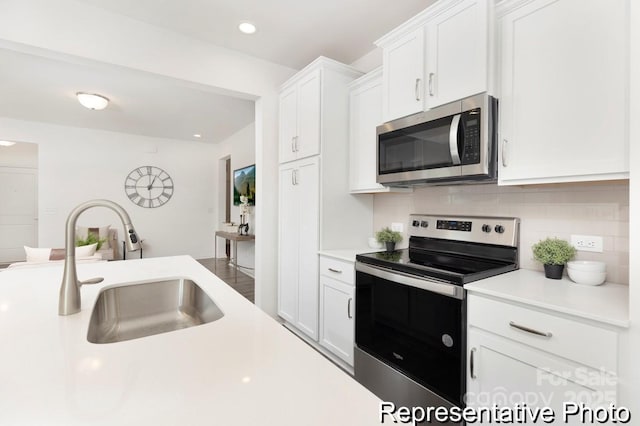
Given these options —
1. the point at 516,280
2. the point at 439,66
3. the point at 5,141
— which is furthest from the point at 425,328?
the point at 5,141

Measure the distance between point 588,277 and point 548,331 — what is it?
441mm

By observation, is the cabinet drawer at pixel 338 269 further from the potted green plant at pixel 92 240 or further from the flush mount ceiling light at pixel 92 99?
the potted green plant at pixel 92 240

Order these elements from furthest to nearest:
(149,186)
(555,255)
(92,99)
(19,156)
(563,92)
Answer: (19,156), (149,186), (92,99), (555,255), (563,92)

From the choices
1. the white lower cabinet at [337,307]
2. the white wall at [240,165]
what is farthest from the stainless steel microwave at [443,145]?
the white wall at [240,165]

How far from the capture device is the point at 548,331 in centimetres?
116

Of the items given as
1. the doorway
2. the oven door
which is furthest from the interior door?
the oven door

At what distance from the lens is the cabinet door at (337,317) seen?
7.00 feet

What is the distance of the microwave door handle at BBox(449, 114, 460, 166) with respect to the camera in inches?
63.9

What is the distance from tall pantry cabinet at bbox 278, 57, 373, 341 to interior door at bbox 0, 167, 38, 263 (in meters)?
7.18

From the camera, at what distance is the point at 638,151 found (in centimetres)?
104

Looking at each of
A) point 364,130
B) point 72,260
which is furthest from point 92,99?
point 72,260

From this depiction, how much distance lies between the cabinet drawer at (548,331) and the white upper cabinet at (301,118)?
5.48 feet

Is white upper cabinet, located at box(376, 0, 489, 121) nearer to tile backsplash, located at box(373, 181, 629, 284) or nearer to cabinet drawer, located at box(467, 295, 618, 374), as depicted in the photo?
tile backsplash, located at box(373, 181, 629, 284)

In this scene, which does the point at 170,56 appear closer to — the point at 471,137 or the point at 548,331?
the point at 471,137
